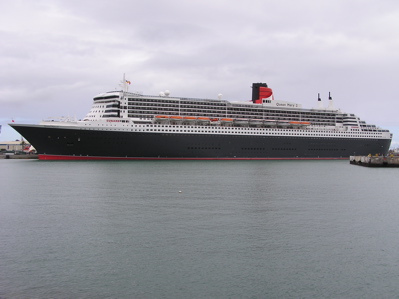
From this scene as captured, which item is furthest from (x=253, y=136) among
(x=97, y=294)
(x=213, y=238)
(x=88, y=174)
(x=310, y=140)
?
(x=97, y=294)

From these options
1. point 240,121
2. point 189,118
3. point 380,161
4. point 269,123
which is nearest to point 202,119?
point 189,118

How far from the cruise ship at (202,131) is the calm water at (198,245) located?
2760 cm

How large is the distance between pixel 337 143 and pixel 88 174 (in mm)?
45880

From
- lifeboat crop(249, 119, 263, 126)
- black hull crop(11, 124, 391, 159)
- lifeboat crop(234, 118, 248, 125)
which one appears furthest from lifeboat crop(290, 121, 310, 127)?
lifeboat crop(234, 118, 248, 125)

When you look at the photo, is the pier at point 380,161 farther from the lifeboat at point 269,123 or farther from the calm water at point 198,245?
the calm water at point 198,245

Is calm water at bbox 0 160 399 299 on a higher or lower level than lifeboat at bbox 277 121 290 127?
lower

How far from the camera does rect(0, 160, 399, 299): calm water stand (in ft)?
33.6

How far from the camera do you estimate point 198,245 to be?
43.8ft

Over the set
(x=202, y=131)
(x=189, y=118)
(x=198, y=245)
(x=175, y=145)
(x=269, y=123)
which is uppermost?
(x=189, y=118)

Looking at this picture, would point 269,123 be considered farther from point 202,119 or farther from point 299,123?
point 202,119

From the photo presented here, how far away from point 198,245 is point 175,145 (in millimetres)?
42202

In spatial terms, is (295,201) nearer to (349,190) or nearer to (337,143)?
(349,190)

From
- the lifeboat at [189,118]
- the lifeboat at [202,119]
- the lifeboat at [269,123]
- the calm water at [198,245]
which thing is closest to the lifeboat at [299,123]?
the lifeboat at [269,123]

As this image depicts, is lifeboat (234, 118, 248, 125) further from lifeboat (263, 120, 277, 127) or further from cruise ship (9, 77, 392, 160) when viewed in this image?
lifeboat (263, 120, 277, 127)
